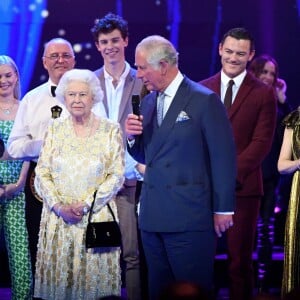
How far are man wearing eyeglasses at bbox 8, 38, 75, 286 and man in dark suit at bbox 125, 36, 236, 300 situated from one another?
3.84 ft

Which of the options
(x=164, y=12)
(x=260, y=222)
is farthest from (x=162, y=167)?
(x=164, y=12)

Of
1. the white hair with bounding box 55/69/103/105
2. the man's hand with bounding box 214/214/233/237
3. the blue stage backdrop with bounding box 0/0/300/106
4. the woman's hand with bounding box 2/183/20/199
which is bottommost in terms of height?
the man's hand with bounding box 214/214/233/237

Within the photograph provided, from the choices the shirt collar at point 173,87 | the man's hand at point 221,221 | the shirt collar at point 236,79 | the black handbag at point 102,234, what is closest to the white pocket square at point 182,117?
the shirt collar at point 173,87

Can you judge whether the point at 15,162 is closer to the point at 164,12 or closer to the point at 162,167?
the point at 162,167

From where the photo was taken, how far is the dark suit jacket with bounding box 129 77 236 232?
4.34 meters

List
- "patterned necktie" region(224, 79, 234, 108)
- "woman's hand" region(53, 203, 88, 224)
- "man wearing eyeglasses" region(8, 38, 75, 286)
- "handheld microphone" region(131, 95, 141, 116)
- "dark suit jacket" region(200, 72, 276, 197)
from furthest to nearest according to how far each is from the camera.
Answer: "man wearing eyeglasses" region(8, 38, 75, 286) → "patterned necktie" region(224, 79, 234, 108) → "dark suit jacket" region(200, 72, 276, 197) → "woman's hand" region(53, 203, 88, 224) → "handheld microphone" region(131, 95, 141, 116)

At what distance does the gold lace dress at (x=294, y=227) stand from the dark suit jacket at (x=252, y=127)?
186 millimetres

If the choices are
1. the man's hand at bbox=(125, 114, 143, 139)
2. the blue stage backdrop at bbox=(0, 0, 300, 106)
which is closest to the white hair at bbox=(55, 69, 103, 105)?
the man's hand at bbox=(125, 114, 143, 139)

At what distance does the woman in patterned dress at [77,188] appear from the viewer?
4895mm

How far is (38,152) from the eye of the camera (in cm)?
541

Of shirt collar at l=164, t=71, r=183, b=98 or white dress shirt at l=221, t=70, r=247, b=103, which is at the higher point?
white dress shirt at l=221, t=70, r=247, b=103

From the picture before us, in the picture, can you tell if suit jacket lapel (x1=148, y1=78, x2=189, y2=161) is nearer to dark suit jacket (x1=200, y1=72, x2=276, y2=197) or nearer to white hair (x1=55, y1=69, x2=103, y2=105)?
white hair (x1=55, y1=69, x2=103, y2=105)

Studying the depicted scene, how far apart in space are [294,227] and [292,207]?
0.39ft

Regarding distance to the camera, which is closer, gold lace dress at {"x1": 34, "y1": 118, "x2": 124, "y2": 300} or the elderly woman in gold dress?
gold lace dress at {"x1": 34, "y1": 118, "x2": 124, "y2": 300}
